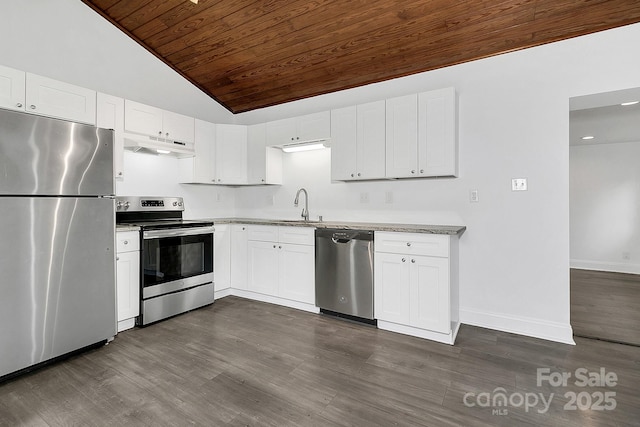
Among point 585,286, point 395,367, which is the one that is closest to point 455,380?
point 395,367

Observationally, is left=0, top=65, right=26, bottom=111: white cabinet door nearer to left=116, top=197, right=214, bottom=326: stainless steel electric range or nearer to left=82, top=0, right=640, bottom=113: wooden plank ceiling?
left=82, top=0, right=640, bottom=113: wooden plank ceiling

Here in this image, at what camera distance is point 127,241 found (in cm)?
283

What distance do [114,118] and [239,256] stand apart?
1.89m

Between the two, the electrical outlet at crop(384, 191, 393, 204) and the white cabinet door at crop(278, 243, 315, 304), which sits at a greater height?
the electrical outlet at crop(384, 191, 393, 204)

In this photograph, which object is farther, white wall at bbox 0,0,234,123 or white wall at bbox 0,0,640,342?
white wall at bbox 0,0,640,342

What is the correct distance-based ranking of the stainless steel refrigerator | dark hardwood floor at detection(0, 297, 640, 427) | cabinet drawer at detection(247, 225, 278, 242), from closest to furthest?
dark hardwood floor at detection(0, 297, 640, 427), the stainless steel refrigerator, cabinet drawer at detection(247, 225, 278, 242)

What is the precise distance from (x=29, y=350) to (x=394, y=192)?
3192 millimetres

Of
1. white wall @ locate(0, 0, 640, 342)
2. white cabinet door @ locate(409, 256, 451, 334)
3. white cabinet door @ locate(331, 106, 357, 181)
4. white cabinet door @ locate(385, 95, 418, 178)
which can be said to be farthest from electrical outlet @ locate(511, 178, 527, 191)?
white cabinet door @ locate(331, 106, 357, 181)

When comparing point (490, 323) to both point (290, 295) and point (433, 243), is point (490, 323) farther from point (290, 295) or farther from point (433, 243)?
point (290, 295)

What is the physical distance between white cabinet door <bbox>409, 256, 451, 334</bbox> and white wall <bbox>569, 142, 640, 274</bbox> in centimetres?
446

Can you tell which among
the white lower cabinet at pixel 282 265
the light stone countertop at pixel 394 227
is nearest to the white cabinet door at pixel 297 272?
the white lower cabinet at pixel 282 265

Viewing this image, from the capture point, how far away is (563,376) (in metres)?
2.07

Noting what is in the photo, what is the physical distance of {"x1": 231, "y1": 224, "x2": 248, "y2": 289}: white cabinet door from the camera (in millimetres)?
3785

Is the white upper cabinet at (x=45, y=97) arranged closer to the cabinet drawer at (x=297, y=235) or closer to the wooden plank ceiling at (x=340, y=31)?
the wooden plank ceiling at (x=340, y=31)
